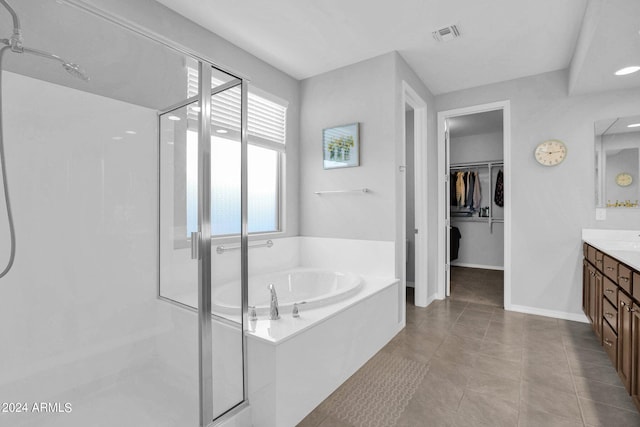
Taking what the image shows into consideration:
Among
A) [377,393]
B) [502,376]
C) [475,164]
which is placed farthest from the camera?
[475,164]

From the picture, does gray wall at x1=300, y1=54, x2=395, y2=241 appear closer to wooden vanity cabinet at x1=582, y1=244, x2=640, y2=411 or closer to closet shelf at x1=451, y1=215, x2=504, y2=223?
wooden vanity cabinet at x1=582, y1=244, x2=640, y2=411

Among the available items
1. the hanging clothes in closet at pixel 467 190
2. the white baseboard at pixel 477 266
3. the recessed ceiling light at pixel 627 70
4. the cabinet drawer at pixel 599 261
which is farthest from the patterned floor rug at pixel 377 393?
the hanging clothes in closet at pixel 467 190

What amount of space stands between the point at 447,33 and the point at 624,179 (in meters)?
2.20

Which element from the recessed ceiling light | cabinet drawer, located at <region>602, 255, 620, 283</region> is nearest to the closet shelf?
the recessed ceiling light

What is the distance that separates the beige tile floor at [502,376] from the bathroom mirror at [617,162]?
1.28 metres

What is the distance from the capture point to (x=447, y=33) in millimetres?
2562

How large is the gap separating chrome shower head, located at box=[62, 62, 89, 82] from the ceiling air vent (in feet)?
8.27

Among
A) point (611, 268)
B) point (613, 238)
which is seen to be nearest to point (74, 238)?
point (611, 268)

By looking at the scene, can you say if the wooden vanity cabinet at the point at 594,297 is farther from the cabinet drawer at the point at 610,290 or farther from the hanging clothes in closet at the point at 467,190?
the hanging clothes in closet at the point at 467,190

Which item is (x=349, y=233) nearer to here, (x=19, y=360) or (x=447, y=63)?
(x=447, y=63)

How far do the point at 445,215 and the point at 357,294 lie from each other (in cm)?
217

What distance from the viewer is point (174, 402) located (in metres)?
1.58

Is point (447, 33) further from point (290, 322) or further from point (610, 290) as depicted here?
point (290, 322)

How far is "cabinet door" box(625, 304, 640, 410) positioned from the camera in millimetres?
1591
